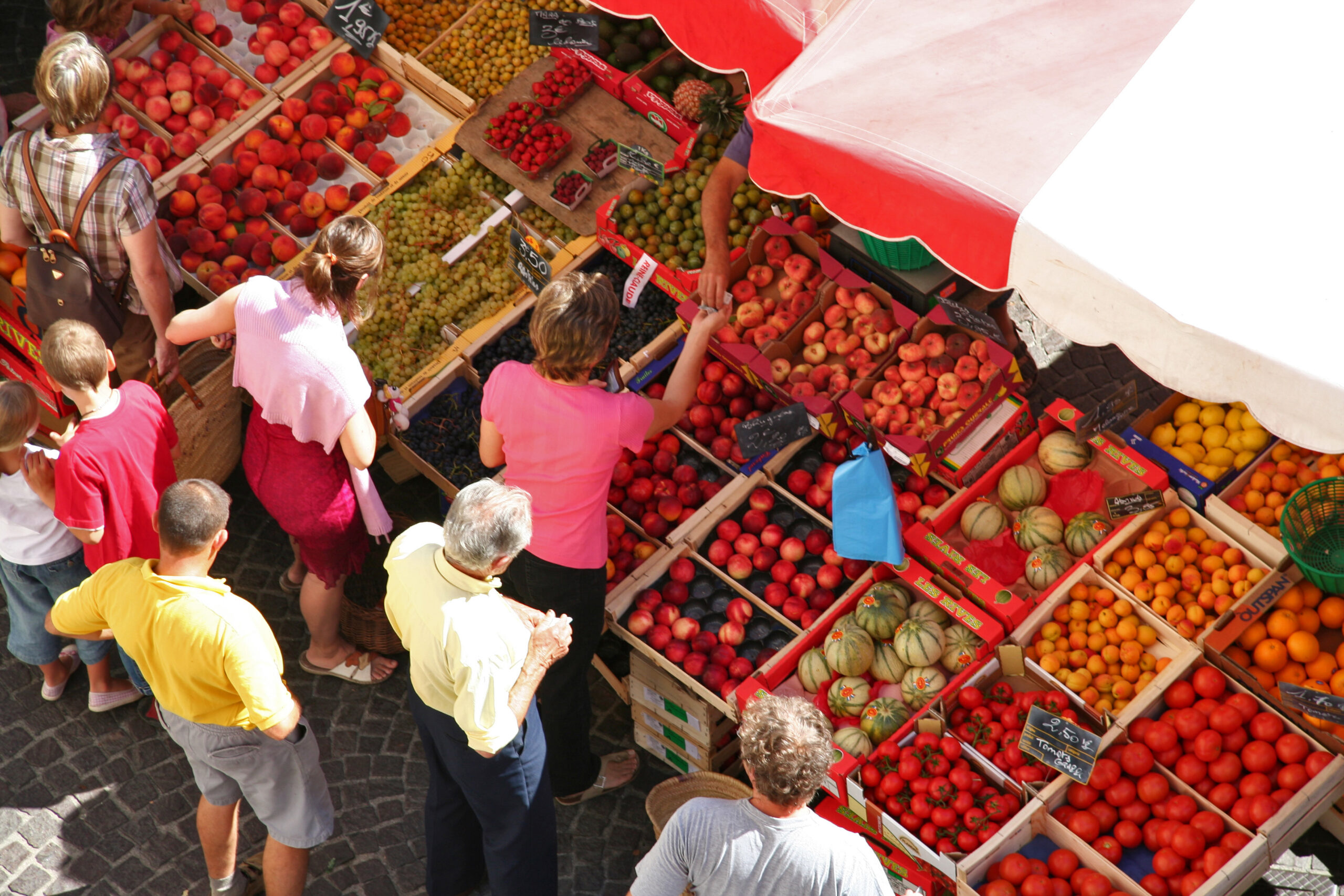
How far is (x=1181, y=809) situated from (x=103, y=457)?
14.2ft

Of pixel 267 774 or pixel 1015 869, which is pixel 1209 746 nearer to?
pixel 1015 869

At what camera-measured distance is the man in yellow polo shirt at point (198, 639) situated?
3.84 m

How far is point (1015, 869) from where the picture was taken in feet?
14.0

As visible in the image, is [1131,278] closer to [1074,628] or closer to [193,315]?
[1074,628]

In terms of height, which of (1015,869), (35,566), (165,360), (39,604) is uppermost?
(1015,869)

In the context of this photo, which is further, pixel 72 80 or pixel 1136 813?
pixel 72 80

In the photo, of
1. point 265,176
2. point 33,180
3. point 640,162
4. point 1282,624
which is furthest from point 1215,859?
point 265,176

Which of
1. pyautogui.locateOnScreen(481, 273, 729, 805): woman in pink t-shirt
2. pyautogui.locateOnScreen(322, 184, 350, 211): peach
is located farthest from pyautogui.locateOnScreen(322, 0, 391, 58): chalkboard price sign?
pyautogui.locateOnScreen(481, 273, 729, 805): woman in pink t-shirt

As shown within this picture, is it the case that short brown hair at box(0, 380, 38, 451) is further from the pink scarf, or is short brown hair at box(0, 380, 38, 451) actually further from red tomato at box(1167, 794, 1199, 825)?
red tomato at box(1167, 794, 1199, 825)

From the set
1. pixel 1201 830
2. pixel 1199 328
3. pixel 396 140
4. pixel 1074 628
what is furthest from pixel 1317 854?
pixel 396 140

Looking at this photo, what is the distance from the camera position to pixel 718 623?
5117mm

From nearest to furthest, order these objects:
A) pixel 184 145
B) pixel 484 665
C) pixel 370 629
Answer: pixel 484 665 < pixel 370 629 < pixel 184 145

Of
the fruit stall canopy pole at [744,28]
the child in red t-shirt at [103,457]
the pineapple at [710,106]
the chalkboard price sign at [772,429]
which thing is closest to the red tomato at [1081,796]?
the chalkboard price sign at [772,429]

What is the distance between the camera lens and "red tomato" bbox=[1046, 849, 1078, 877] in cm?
429
